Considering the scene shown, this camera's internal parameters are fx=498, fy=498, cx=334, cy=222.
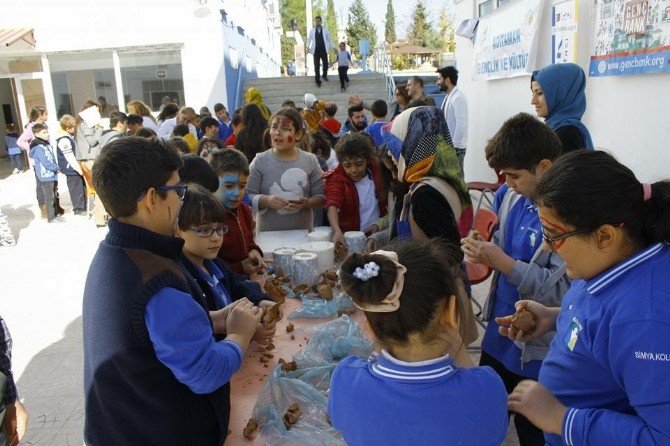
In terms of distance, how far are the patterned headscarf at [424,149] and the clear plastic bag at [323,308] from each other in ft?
1.83

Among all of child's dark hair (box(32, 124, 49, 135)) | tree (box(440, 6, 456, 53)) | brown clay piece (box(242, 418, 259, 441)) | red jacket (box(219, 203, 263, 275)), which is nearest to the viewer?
brown clay piece (box(242, 418, 259, 441))

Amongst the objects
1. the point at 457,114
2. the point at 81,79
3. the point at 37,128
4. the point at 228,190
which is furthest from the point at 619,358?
the point at 81,79

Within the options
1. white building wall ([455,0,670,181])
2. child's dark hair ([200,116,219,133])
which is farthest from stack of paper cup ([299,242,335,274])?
child's dark hair ([200,116,219,133])

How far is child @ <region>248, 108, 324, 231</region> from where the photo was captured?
3.25m

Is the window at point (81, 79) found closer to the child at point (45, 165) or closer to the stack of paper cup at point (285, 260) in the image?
the child at point (45, 165)

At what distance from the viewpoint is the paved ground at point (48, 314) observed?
2941mm

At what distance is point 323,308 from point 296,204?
3.92ft

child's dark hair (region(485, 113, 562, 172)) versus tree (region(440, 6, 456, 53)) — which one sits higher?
tree (region(440, 6, 456, 53))

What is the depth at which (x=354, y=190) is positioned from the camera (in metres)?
3.12

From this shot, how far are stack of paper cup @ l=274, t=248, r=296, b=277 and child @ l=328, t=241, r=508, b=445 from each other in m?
1.21

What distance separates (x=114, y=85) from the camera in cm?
1256

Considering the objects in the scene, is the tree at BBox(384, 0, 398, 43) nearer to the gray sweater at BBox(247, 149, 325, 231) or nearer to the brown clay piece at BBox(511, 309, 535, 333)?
the gray sweater at BBox(247, 149, 325, 231)

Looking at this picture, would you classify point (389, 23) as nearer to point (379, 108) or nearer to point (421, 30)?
point (421, 30)

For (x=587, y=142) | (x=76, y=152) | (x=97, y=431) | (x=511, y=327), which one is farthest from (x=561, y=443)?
(x=76, y=152)
